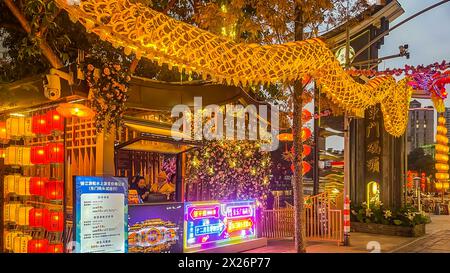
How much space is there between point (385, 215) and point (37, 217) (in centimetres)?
1222

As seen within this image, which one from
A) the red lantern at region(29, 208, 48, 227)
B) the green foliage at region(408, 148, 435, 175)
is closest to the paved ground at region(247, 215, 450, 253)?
the red lantern at region(29, 208, 48, 227)

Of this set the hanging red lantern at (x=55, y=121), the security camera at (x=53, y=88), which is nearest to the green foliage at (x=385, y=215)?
the hanging red lantern at (x=55, y=121)

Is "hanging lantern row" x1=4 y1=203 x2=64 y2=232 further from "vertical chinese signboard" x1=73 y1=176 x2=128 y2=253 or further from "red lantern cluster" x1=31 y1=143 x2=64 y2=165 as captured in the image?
"vertical chinese signboard" x1=73 y1=176 x2=128 y2=253

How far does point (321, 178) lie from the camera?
98.2 feet

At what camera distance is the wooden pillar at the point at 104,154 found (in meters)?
8.73

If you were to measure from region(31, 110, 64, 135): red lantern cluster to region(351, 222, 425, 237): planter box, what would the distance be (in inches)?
470

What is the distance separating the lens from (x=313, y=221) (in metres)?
14.2

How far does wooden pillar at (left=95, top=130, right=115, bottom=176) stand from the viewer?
873 centimetres

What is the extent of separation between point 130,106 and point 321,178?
22025 millimetres

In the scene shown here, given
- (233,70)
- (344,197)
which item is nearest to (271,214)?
(344,197)

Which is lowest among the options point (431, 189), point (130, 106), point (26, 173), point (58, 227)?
point (431, 189)

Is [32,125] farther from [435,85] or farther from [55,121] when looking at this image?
[435,85]

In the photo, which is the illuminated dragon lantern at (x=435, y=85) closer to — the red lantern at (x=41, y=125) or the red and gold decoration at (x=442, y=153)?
the red and gold decoration at (x=442, y=153)

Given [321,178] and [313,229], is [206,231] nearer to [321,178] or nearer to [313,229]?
[313,229]
